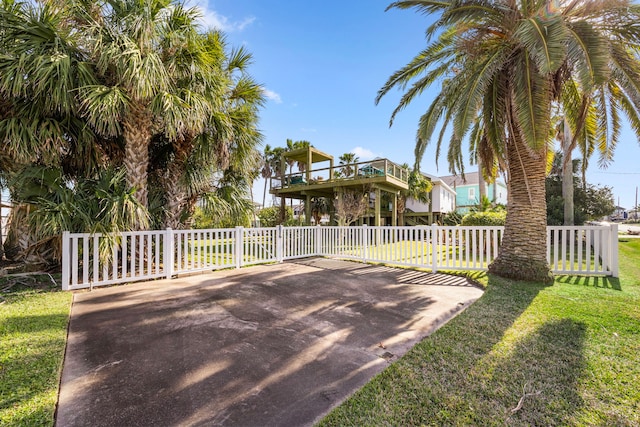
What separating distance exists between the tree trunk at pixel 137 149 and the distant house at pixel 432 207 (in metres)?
20.2

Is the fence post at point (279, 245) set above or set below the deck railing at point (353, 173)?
below

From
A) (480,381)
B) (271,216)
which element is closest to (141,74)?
(480,381)

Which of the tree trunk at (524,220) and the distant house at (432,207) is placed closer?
the tree trunk at (524,220)

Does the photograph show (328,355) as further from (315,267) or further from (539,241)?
(539,241)

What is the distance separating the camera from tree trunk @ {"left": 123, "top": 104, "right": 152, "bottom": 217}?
5797 mm

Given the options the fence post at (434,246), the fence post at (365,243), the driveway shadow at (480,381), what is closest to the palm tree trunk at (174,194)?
the fence post at (365,243)

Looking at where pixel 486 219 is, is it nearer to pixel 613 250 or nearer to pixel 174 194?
pixel 613 250

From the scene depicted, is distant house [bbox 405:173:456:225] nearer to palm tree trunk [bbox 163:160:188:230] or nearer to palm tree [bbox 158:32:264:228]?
palm tree [bbox 158:32:264:228]

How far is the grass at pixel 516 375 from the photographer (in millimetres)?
1937

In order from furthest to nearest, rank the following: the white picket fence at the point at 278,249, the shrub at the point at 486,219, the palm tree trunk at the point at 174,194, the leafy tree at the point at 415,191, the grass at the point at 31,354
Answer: the leafy tree at the point at 415,191 < the shrub at the point at 486,219 < the palm tree trunk at the point at 174,194 < the white picket fence at the point at 278,249 < the grass at the point at 31,354

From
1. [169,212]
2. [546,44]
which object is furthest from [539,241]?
[169,212]

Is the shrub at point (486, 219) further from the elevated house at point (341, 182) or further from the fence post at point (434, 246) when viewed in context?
the fence post at point (434, 246)

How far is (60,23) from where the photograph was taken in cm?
521

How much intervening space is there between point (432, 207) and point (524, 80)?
18387 mm
